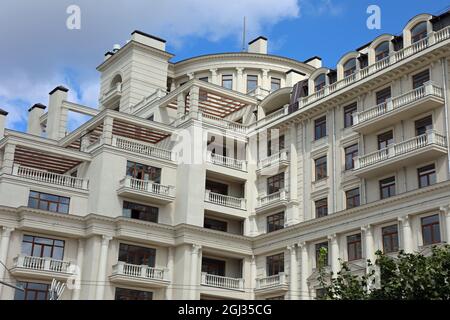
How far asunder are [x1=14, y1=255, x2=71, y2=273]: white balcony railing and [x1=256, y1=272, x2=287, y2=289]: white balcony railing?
12.5 m

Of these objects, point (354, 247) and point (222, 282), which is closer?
point (354, 247)

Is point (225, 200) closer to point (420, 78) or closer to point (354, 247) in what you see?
point (354, 247)

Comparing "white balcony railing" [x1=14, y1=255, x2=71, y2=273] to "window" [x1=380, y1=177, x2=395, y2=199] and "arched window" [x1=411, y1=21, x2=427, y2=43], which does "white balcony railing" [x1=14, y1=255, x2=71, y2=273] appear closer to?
"window" [x1=380, y1=177, x2=395, y2=199]

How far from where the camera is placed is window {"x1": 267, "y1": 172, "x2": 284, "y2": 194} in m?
43.3

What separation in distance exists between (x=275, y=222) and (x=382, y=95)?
1142 cm

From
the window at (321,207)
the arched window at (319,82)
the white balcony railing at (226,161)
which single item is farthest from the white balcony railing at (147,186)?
the arched window at (319,82)

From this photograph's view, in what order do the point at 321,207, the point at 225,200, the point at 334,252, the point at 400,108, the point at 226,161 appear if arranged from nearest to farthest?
the point at 400,108 → the point at 334,252 → the point at 321,207 → the point at 225,200 → the point at 226,161

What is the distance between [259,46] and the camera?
204ft

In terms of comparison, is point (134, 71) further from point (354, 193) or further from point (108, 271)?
point (354, 193)

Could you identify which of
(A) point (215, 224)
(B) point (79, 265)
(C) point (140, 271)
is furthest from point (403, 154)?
(B) point (79, 265)

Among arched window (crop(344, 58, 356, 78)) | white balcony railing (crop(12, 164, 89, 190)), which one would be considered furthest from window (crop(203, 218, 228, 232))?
arched window (crop(344, 58, 356, 78))

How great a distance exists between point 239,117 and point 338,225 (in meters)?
14.8
